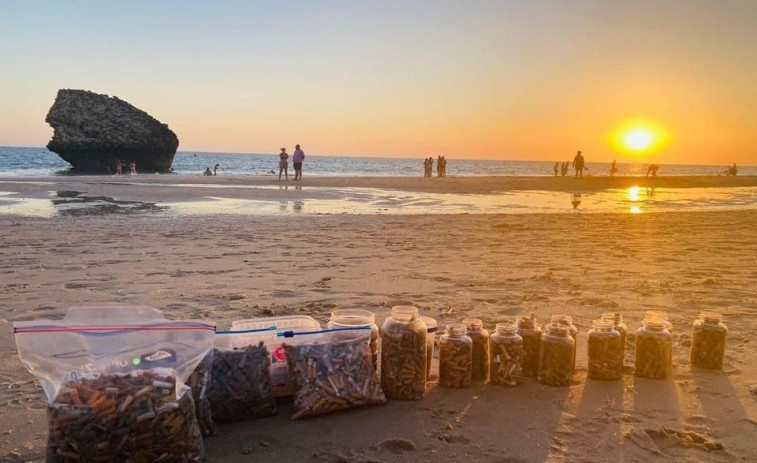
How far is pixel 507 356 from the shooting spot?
4.65m

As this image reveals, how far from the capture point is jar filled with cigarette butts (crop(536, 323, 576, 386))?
461 centimetres

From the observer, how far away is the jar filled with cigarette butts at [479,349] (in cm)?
475

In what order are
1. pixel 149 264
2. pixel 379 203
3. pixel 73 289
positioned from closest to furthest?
1. pixel 73 289
2. pixel 149 264
3. pixel 379 203

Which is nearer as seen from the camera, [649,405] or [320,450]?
[320,450]

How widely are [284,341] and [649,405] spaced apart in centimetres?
258

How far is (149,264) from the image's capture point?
9.18m

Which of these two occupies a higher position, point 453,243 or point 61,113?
point 61,113

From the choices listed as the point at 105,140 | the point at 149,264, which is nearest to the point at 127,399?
the point at 149,264

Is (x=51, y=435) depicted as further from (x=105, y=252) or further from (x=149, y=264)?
(x=105, y=252)

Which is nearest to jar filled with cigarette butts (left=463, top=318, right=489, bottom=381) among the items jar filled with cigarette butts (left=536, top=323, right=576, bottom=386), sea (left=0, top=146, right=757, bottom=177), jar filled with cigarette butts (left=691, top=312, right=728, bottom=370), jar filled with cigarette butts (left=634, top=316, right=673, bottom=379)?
jar filled with cigarette butts (left=536, top=323, right=576, bottom=386)

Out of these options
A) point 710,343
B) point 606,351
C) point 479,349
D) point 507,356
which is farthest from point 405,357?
point 710,343

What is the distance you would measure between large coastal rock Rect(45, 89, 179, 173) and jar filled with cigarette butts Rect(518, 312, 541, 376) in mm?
66812

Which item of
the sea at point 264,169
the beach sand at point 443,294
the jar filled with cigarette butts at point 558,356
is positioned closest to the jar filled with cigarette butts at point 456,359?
the beach sand at point 443,294

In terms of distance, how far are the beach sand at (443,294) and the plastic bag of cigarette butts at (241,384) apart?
0.10 metres
